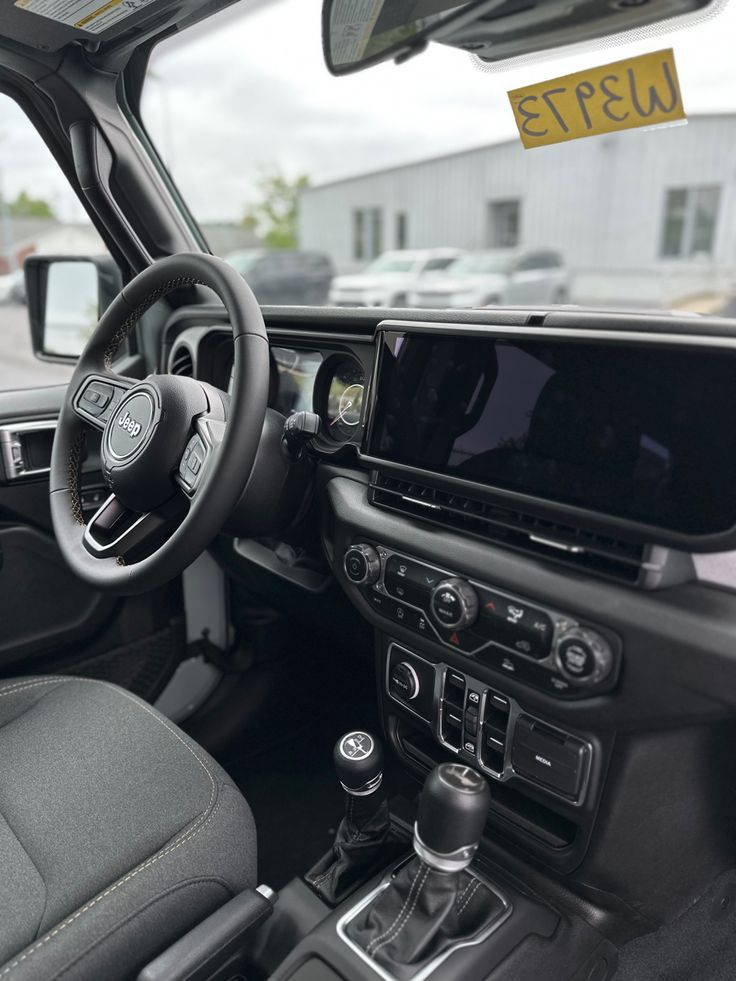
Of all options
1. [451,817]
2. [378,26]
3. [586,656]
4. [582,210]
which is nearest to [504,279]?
[582,210]

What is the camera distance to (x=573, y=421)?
994 mm

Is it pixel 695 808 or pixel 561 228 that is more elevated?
pixel 561 228

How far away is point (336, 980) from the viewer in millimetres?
1049

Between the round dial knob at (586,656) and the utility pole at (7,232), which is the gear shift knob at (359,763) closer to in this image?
the round dial knob at (586,656)

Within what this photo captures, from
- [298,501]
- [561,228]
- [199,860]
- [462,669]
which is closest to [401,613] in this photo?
[462,669]

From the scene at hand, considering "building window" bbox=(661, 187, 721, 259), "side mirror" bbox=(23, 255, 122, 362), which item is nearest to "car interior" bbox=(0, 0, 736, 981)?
"side mirror" bbox=(23, 255, 122, 362)

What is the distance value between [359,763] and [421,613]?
0.85ft

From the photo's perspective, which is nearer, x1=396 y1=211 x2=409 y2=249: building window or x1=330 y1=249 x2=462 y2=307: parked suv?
x1=330 y1=249 x2=462 y2=307: parked suv

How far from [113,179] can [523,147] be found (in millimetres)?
1144

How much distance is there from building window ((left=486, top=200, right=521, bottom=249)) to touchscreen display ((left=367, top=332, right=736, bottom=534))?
1222 centimetres

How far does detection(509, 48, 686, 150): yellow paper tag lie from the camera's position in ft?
3.00

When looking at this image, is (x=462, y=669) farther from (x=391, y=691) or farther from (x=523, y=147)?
(x=523, y=147)

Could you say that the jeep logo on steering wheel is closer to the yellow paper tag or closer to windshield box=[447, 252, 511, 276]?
the yellow paper tag

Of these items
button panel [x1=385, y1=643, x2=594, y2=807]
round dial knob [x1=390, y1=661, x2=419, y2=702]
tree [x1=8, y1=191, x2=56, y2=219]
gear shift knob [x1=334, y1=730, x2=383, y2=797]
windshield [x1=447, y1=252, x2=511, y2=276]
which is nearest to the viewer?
button panel [x1=385, y1=643, x2=594, y2=807]
